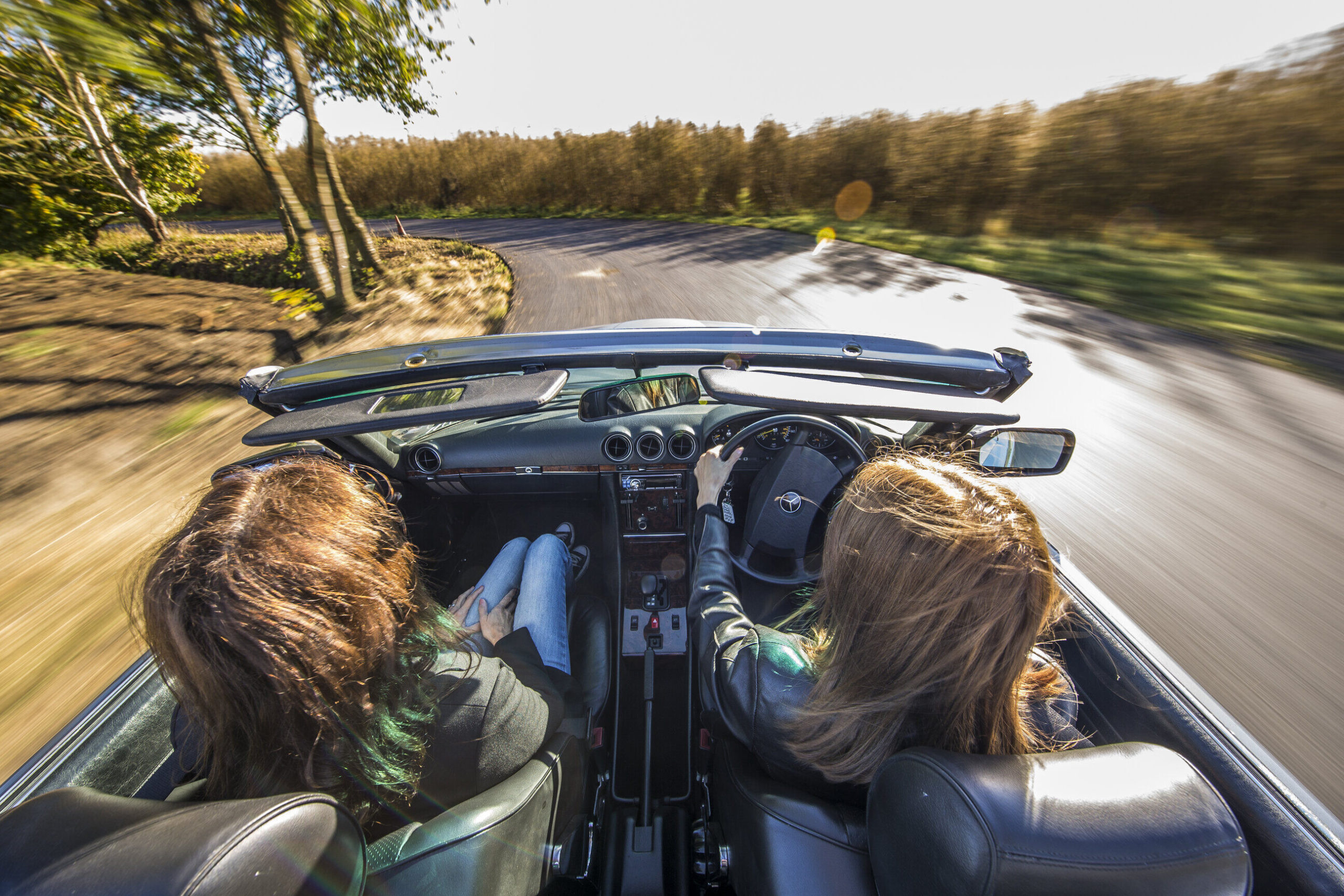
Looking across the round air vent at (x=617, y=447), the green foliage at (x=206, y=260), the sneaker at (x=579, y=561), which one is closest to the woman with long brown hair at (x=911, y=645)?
the round air vent at (x=617, y=447)

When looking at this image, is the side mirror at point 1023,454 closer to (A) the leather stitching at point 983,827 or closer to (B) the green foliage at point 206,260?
(A) the leather stitching at point 983,827

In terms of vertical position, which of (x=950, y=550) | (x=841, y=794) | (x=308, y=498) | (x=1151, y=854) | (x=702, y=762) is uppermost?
(x=308, y=498)

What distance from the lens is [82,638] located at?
2703 millimetres

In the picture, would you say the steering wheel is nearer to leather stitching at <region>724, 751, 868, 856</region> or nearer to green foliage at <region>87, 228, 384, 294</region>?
leather stitching at <region>724, 751, 868, 856</region>

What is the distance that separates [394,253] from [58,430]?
8.06 m

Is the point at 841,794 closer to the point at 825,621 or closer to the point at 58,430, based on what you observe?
the point at 825,621

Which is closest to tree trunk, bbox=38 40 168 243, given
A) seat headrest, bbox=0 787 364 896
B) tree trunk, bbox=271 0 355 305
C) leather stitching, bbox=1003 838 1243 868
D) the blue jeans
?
tree trunk, bbox=271 0 355 305

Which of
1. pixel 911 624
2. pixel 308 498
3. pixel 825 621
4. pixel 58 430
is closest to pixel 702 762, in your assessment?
pixel 825 621

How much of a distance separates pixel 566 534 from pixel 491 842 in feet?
5.92

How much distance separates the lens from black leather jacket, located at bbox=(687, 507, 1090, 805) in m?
1.27

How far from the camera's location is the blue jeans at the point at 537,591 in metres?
2.00

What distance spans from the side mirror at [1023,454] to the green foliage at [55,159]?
737 cm

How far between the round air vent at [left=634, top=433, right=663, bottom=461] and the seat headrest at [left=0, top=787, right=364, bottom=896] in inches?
72.7

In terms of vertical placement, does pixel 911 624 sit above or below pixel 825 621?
above
